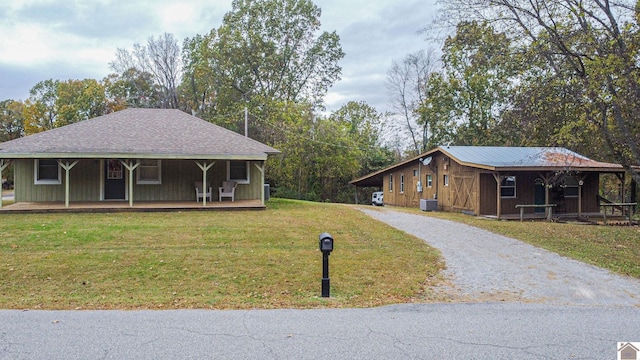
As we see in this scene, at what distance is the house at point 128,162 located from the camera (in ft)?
52.2

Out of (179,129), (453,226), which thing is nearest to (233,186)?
(179,129)

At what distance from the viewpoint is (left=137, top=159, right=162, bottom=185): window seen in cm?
1789

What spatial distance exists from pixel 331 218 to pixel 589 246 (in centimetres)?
752

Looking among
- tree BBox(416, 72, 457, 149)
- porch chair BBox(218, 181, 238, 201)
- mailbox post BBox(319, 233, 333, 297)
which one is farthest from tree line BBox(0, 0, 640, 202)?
mailbox post BBox(319, 233, 333, 297)

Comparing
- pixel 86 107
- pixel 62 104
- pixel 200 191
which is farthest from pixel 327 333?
pixel 62 104

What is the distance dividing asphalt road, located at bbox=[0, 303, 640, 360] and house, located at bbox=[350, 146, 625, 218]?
14.1 m

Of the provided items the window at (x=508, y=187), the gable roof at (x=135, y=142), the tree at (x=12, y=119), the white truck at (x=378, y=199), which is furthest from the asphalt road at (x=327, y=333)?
the tree at (x=12, y=119)

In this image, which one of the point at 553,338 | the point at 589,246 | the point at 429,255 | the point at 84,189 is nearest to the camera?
the point at 553,338

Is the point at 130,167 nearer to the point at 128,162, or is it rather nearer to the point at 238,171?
the point at 128,162

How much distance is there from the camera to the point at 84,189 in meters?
17.6

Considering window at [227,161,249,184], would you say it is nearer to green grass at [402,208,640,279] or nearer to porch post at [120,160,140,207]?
porch post at [120,160,140,207]

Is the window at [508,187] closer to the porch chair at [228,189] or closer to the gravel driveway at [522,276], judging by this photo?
the gravel driveway at [522,276]

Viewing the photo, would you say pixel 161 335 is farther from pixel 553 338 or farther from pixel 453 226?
pixel 453 226

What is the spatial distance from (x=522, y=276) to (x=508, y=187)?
46.6 ft
